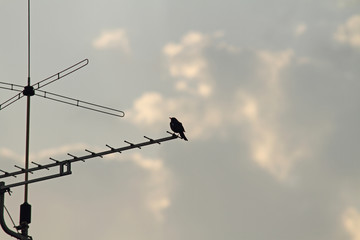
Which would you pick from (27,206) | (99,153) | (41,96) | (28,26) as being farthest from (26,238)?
(28,26)

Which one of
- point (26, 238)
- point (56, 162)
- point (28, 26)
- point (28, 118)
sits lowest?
point (26, 238)

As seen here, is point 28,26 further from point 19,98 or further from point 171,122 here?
point 171,122

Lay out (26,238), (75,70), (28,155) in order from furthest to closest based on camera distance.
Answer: (75,70) < (28,155) < (26,238)

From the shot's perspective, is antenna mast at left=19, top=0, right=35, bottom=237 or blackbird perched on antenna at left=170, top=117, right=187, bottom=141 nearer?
antenna mast at left=19, top=0, right=35, bottom=237

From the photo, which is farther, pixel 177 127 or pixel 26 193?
pixel 177 127

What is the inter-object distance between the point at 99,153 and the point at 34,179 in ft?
8.70

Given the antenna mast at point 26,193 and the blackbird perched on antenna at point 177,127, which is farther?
the blackbird perched on antenna at point 177,127

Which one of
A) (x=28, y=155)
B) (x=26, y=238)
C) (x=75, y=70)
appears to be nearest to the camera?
(x=26, y=238)

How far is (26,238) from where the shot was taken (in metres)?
38.3

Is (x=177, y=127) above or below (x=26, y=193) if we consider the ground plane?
above

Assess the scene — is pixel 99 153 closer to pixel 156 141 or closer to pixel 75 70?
pixel 156 141

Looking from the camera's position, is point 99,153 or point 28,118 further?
point 28,118

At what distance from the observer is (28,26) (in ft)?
149

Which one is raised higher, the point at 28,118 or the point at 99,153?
the point at 28,118
